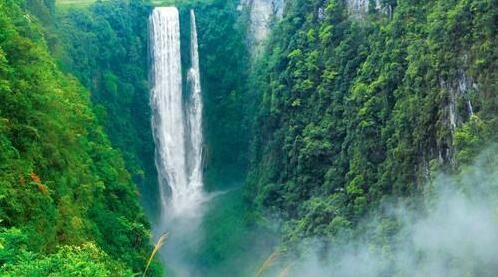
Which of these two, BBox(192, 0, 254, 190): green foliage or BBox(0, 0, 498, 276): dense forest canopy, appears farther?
BBox(192, 0, 254, 190): green foliage

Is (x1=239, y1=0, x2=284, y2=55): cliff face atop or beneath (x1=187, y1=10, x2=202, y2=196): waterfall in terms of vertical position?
atop

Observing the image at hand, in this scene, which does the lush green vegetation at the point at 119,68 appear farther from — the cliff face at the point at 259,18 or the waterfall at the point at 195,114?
the cliff face at the point at 259,18

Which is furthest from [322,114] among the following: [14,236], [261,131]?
[14,236]

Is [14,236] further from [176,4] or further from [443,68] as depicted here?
[176,4]

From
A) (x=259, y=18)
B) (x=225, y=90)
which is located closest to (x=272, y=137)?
(x=225, y=90)

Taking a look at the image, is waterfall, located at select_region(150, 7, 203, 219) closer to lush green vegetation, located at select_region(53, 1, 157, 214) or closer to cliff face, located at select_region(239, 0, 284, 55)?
lush green vegetation, located at select_region(53, 1, 157, 214)

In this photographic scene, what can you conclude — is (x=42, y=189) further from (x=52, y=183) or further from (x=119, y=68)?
(x=119, y=68)

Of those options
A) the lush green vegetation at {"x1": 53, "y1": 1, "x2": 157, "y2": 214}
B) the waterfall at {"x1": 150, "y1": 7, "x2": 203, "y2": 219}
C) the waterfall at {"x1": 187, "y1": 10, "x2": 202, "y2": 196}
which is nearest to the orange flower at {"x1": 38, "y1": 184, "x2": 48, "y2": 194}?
the lush green vegetation at {"x1": 53, "y1": 1, "x2": 157, "y2": 214}

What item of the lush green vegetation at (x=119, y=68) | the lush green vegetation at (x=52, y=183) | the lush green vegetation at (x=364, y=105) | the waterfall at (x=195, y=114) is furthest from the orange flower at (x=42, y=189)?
the waterfall at (x=195, y=114)
